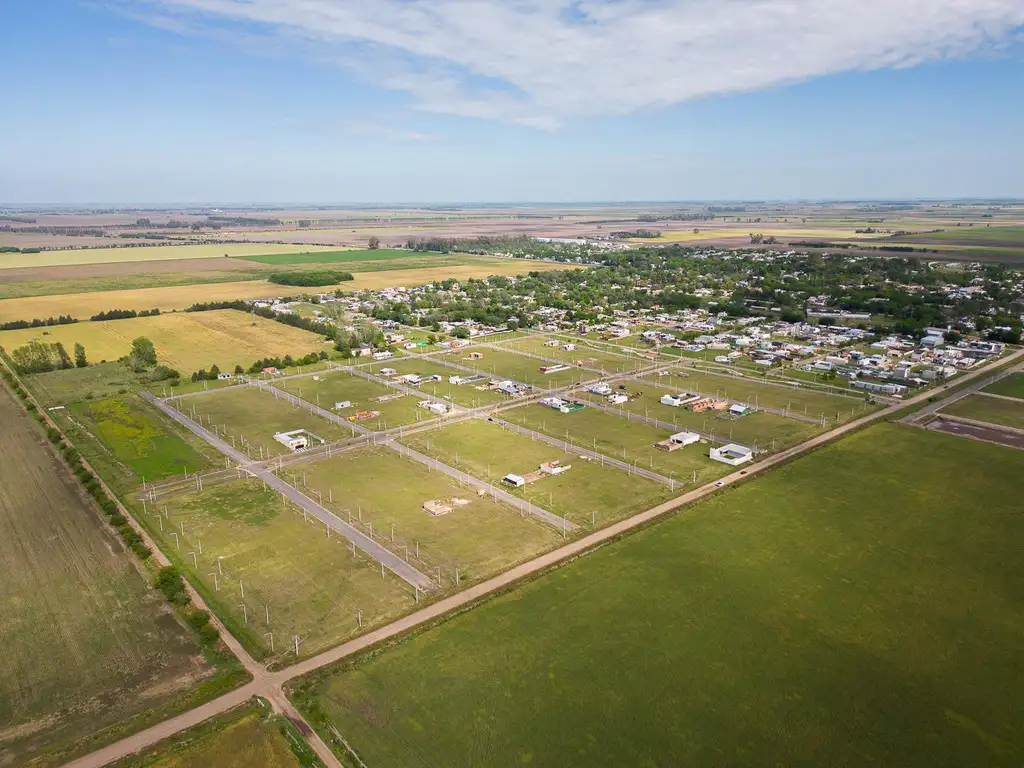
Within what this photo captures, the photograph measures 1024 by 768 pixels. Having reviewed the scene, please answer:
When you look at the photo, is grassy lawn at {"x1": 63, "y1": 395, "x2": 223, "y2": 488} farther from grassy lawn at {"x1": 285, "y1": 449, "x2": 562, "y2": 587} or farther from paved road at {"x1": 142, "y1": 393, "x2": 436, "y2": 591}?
grassy lawn at {"x1": 285, "y1": 449, "x2": 562, "y2": 587}

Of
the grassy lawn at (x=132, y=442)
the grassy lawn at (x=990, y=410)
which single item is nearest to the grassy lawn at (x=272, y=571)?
the grassy lawn at (x=132, y=442)

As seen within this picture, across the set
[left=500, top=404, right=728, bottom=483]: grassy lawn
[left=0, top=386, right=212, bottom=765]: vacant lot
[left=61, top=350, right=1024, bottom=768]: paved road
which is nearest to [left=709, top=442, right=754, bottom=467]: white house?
[left=500, top=404, right=728, bottom=483]: grassy lawn

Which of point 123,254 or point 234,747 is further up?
point 123,254

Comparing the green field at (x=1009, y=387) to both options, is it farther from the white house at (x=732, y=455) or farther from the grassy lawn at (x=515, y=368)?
the grassy lawn at (x=515, y=368)

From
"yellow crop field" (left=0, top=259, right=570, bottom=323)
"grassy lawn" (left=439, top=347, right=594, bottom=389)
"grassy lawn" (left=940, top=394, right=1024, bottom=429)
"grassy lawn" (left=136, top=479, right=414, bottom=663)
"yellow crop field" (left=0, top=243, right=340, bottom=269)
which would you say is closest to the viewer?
"grassy lawn" (left=136, top=479, right=414, bottom=663)

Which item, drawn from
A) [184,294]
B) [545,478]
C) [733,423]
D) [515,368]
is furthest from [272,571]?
[184,294]

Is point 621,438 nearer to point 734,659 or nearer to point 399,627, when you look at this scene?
point 734,659

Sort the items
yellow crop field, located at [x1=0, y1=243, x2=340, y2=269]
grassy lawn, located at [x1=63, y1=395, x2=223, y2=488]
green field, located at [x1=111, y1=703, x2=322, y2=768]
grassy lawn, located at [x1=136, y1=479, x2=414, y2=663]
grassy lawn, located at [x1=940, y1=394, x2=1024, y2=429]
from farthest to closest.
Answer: yellow crop field, located at [x1=0, y1=243, x2=340, y2=269]
grassy lawn, located at [x1=940, y1=394, x2=1024, y2=429]
grassy lawn, located at [x1=63, y1=395, x2=223, y2=488]
grassy lawn, located at [x1=136, y1=479, x2=414, y2=663]
green field, located at [x1=111, y1=703, x2=322, y2=768]

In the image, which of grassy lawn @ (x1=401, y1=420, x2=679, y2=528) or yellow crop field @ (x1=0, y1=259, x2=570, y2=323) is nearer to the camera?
grassy lawn @ (x1=401, y1=420, x2=679, y2=528)
